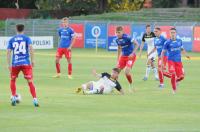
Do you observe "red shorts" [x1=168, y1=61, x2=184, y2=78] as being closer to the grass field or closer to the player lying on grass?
the grass field

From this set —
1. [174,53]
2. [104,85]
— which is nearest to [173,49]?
[174,53]

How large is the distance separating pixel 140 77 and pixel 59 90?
7.23 m

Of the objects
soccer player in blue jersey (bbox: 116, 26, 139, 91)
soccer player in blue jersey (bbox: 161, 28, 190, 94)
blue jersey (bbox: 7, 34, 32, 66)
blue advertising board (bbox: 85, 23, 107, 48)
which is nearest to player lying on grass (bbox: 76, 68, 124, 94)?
soccer player in blue jersey (bbox: 116, 26, 139, 91)

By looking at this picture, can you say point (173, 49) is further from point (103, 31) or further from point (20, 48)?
point (103, 31)

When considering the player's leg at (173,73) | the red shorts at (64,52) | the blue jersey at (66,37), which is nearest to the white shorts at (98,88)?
the player's leg at (173,73)

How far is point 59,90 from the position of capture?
22.6m

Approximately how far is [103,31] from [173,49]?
3698cm

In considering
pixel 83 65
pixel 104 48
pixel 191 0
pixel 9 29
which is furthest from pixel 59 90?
pixel 191 0

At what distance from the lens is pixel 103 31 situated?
59562mm

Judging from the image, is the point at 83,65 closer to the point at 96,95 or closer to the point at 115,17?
the point at 96,95

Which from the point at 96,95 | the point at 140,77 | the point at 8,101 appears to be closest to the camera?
the point at 8,101

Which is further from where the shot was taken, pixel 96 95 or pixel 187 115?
pixel 96 95

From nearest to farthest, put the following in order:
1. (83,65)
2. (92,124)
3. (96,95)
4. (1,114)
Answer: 1. (92,124)
2. (1,114)
3. (96,95)
4. (83,65)

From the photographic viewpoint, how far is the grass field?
1390cm
